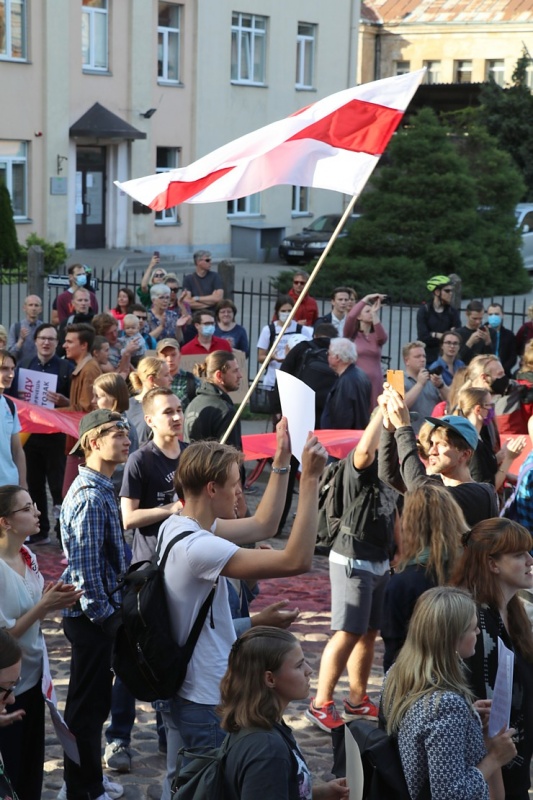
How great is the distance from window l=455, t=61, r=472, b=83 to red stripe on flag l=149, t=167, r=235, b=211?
163 ft

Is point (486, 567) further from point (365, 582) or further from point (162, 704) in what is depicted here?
point (365, 582)

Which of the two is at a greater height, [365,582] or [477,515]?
[477,515]

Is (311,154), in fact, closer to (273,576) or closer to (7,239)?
(273,576)

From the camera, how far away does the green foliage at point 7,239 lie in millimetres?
26547

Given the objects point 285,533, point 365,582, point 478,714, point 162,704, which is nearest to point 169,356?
point 285,533

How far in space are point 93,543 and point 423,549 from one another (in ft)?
5.00

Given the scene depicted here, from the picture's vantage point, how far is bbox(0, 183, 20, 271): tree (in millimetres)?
→ 26547

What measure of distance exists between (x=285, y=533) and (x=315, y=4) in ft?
102

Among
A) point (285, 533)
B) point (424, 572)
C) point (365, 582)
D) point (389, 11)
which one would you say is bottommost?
point (285, 533)

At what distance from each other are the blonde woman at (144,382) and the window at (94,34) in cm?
2549

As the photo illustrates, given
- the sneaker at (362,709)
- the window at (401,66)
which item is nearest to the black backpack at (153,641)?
the sneaker at (362,709)

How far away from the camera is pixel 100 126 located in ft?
104

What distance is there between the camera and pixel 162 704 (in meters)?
4.33

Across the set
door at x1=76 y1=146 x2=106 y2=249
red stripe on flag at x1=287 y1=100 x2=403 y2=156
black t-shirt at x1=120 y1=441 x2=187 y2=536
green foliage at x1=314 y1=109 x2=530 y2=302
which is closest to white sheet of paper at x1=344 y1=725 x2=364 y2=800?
black t-shirt at x1=120 y1=441 x2=187 y2=536
